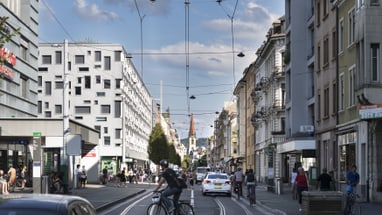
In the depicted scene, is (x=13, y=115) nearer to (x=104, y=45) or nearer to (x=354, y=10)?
(x=354, y=10)

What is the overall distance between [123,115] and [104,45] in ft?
33.8

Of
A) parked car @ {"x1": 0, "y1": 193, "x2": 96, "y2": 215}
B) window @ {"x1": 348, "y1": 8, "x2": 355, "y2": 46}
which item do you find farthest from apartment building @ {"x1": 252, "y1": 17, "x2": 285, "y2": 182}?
parked car @ {"x1": 0, "y1": 193, "x2": 96, "y2": 215}

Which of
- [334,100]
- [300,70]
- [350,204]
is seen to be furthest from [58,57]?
[350,204]

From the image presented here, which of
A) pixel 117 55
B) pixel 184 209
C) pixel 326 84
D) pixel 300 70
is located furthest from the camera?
pixel 117 55

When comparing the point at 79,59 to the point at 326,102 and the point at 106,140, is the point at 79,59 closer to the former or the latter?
the point at 106,140

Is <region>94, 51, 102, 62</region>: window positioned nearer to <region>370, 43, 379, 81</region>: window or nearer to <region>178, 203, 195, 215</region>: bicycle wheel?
<region>370, 43, 379, 81</region>: window

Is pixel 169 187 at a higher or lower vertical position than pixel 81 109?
lower

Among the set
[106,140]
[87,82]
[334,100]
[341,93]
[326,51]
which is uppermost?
[87,82]

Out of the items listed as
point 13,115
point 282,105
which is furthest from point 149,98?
point 13,115

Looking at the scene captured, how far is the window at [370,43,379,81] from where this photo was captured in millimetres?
33250

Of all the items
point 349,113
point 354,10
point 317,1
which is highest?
point 317,1

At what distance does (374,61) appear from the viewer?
33469mm

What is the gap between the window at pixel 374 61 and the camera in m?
33.2

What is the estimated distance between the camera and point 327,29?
43.5m
